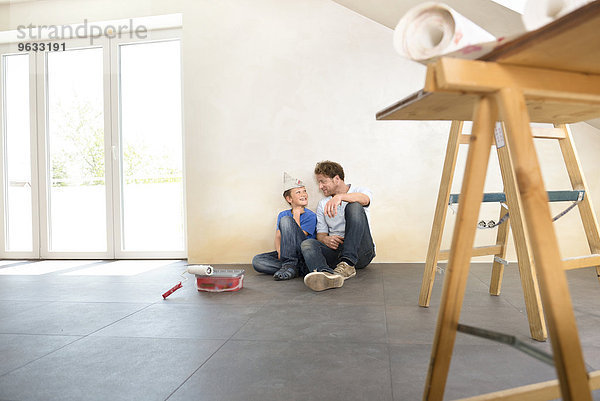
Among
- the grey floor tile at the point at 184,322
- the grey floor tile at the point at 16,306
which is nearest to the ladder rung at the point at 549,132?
the grey floor tile at the point at 184,322

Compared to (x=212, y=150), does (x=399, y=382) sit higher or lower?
lower

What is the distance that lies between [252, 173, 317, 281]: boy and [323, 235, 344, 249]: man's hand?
168 mm

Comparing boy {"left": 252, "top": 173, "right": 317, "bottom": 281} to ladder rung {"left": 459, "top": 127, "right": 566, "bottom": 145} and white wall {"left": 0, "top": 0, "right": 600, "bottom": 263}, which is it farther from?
ladder rung {"left": 459, "top": 127, "right": 566, "bottom": 145}

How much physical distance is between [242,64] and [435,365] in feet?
10.2

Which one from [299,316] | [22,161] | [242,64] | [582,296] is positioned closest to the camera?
[299,316]

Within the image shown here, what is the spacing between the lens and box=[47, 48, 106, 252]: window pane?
3965mm

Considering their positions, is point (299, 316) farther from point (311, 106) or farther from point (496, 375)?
point (311, 106)

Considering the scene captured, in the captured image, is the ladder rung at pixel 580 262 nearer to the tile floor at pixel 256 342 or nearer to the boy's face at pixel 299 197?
the tile floor at pixel 256 342

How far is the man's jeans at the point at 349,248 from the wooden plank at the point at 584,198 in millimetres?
1266

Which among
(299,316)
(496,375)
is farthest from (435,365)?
(299,316)

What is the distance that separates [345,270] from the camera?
2.54 meters

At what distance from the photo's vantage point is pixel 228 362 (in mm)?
1265

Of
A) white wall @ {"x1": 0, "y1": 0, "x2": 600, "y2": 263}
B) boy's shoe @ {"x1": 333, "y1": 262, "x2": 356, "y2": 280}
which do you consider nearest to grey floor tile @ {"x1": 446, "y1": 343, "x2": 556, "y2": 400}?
boy's shoe @ {"x1": 333, "y1": 262, "x2": 356, "y2": 280}

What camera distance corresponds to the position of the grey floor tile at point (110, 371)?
3.53 ft
